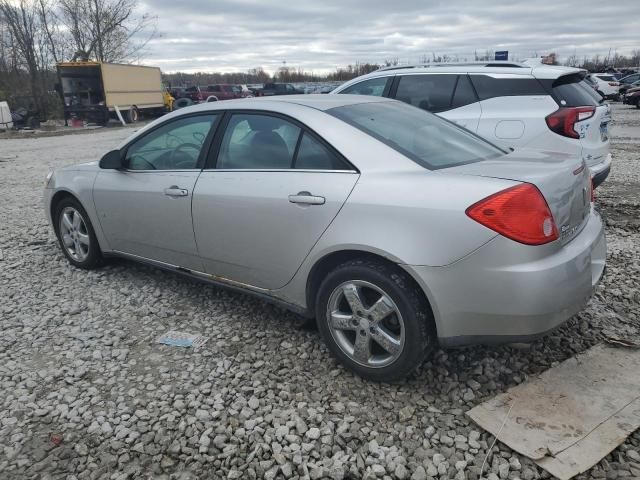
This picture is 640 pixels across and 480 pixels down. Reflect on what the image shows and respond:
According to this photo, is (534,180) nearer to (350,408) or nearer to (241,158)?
(350,408)

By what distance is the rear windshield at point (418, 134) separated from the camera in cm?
291

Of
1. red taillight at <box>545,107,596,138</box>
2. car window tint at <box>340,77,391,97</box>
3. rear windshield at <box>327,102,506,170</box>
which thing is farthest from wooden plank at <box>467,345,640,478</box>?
car window tint at <box>340,77,391,97</box>

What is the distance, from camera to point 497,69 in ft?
19.1

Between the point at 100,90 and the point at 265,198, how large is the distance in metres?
26.6

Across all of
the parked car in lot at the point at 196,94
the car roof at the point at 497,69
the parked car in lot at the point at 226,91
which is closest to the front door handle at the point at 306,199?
the car roof at the point at 497,69

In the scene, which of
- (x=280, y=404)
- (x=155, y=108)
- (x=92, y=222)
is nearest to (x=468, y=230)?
(x=280, y=404)

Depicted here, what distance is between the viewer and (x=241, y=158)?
134 inches

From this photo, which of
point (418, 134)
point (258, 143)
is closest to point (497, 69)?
point (418, 134)

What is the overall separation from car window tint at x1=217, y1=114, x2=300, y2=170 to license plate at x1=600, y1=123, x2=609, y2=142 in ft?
12.9

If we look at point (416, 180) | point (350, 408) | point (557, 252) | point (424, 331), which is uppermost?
point (416, 180)

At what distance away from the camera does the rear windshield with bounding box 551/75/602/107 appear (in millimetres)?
5320

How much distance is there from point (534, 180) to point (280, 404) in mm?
1718

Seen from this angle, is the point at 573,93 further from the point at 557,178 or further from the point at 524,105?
the point at 557,178

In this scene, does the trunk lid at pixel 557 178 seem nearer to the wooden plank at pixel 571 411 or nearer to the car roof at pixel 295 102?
the wooden plank at pixel 571 411
